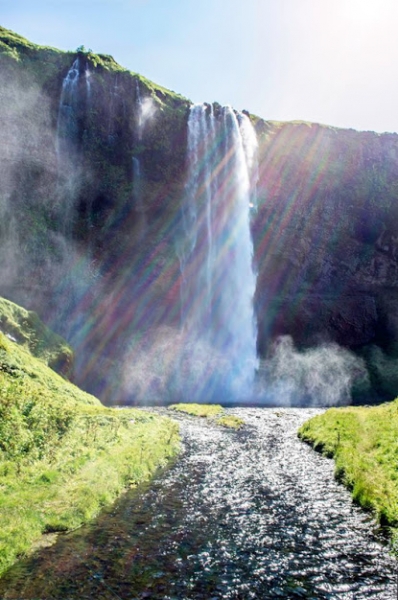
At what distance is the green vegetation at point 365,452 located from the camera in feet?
48.9

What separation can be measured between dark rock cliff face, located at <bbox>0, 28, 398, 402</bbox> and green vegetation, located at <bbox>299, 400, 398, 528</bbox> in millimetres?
35444

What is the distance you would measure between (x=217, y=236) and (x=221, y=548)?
62846 mm

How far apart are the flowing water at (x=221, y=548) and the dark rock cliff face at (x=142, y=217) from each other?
43.0 metres

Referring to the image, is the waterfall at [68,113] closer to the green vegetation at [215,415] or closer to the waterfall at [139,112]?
the waterfall at [139,112]

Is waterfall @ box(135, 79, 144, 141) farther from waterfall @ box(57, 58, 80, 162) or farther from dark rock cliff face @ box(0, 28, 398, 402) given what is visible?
waterfall @ box(57, 58, 80, 162)

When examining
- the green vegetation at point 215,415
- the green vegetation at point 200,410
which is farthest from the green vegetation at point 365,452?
the green vegetation at point 200,410

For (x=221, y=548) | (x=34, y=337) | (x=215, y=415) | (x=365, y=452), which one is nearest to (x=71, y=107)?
(x=34, y=337)

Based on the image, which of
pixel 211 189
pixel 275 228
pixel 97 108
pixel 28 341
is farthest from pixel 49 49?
pixel 28 341

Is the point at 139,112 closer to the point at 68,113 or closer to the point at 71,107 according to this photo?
the point at 71,107

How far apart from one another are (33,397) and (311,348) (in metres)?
57.9

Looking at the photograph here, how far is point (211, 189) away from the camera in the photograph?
72.5m

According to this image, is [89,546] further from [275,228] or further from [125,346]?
[275,228]

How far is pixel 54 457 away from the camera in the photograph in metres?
17.2

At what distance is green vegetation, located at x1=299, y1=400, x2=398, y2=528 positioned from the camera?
14.9m
